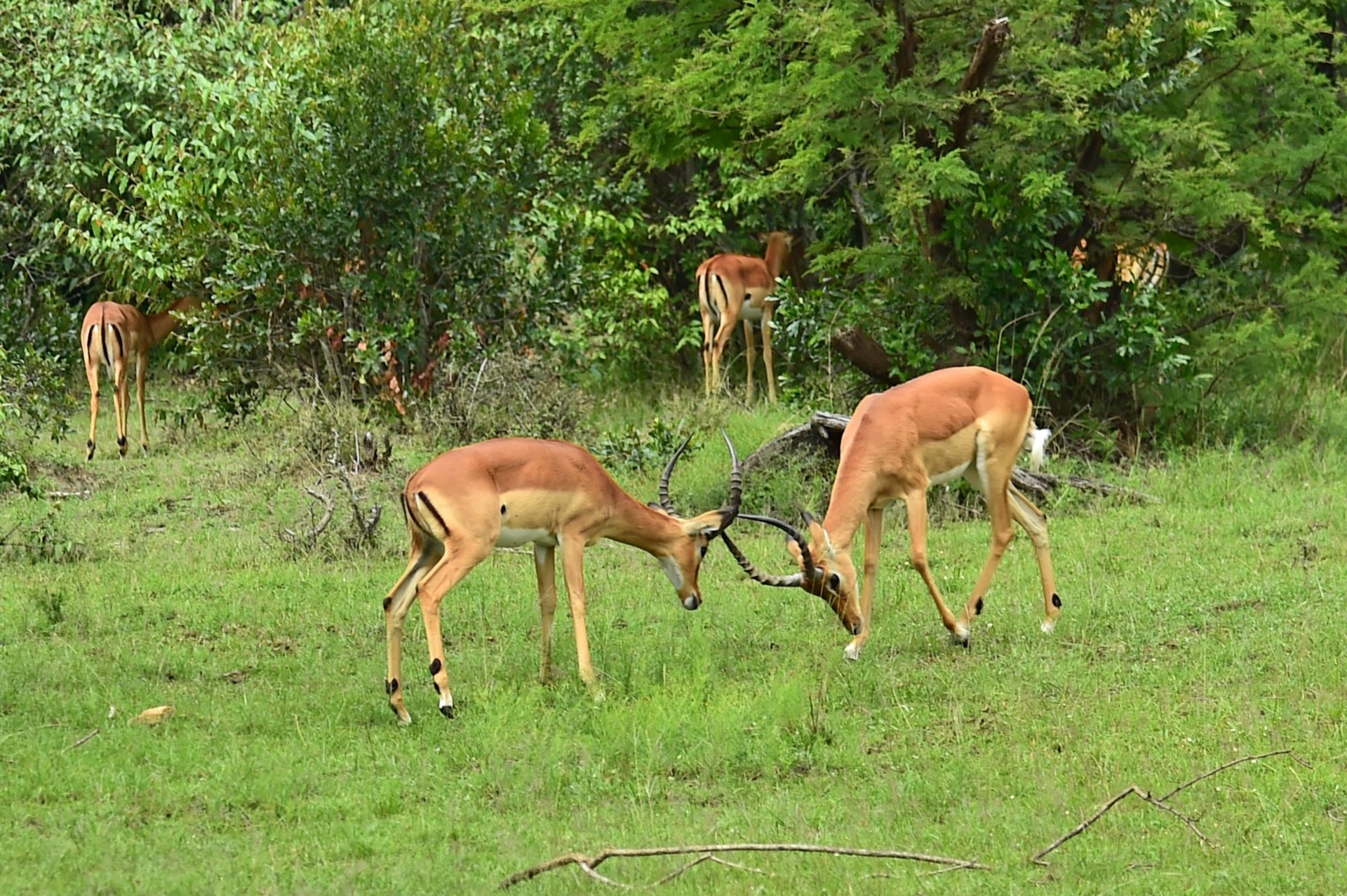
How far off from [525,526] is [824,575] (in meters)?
1.21

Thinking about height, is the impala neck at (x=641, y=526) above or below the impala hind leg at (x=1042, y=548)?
above

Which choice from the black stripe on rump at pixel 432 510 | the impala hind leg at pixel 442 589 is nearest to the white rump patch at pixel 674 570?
the impala hind leg at pixel 442 589

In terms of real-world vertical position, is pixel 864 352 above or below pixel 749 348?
above

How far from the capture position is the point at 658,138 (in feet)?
40.2

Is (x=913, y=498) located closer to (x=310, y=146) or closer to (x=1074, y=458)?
(x=1074, y=458)

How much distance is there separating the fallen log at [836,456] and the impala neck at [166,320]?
17.1ft

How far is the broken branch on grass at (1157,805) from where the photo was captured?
4.89m

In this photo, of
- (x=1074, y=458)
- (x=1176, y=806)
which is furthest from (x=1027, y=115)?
(x=1176, y=806)

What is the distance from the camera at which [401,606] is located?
657cm

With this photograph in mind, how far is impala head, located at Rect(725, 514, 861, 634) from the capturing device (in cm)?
700

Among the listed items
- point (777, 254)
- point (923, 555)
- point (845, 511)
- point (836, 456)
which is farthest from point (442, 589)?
point (777, 254)

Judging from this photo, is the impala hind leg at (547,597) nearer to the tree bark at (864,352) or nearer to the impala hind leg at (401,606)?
the impala hind leg at (401,606)

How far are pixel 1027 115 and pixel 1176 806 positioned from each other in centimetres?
608

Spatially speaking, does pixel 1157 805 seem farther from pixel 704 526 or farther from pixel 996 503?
pixel 996 503
